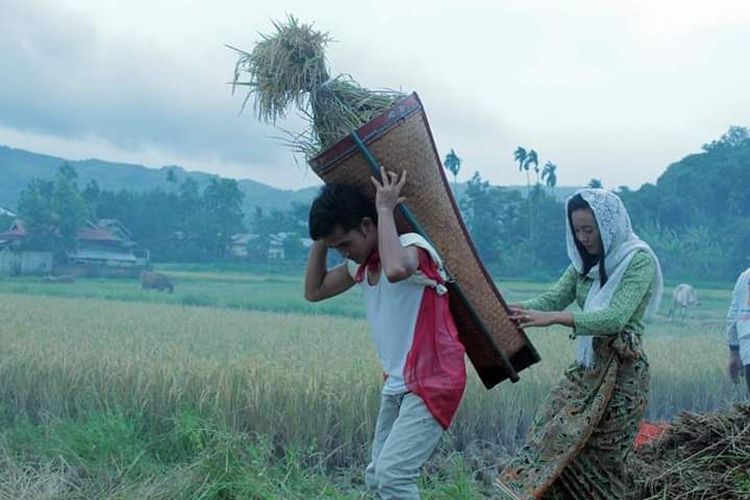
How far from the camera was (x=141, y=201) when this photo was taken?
1902 cm

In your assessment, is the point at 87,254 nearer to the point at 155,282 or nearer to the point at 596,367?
the point at 155,282

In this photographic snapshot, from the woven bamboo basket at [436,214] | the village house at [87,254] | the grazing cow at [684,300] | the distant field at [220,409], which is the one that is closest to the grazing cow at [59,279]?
the village house at [87,254]

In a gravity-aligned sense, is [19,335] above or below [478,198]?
below

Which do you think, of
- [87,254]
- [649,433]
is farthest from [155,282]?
[649,433]

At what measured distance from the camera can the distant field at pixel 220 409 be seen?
475 cm

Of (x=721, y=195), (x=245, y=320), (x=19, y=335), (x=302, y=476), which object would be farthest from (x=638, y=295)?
(x=721, y=195)

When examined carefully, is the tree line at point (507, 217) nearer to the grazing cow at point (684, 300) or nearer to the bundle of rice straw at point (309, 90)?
the grazing cow at point (684, 300)

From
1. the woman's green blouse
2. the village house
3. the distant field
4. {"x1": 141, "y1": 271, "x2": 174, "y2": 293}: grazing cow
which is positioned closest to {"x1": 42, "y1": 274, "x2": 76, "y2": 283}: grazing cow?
the village house

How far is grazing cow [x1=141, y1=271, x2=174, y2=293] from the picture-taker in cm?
1664

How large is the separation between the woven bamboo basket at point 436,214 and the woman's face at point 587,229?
1.57 ft

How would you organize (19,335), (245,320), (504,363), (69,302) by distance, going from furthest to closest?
1. (69,302)
2. (245,320)
3. (19,335)
4. (504,363)

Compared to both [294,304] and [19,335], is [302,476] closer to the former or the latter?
[19,335]

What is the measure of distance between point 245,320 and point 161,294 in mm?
3772

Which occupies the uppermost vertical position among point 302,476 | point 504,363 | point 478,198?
point 478,198
